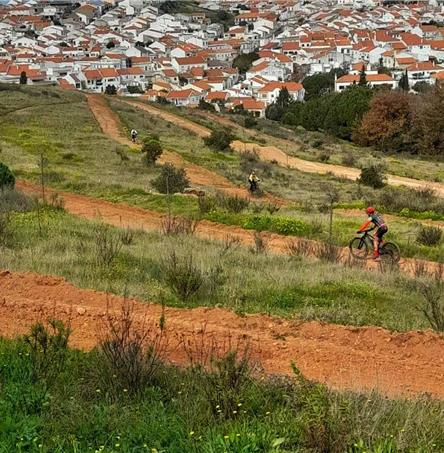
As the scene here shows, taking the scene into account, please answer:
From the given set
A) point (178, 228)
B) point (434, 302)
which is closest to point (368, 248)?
point (178, 228)

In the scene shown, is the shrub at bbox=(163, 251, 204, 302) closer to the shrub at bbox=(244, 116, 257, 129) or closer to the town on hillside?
the shrub at bbox=(244, 116, 257, 129)

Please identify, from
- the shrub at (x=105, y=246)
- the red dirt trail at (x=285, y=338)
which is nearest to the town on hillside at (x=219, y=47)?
the shrub at (x=105, y=246)

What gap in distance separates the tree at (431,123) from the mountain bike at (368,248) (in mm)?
34295

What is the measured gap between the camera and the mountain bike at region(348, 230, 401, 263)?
12.8 meters

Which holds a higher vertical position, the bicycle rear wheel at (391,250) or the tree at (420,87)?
the tree at (420,87)

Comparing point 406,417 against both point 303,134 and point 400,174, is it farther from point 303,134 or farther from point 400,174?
point 303,134

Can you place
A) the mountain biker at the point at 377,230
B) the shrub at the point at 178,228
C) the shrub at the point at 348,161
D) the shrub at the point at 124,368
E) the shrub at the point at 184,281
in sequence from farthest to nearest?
the shrub at the point at 348,161 < the shrub at the point at 178,228 < the mountain biker at the point at 377,230 < the shrub at the point at 184,281 < the shrub at the point at 124,368

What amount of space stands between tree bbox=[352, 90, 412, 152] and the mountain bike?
3552 centimetres

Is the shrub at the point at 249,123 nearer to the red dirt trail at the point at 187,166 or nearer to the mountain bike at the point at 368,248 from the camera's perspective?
the red dirt trail at the point at 187,166

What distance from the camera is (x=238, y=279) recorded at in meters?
8.99

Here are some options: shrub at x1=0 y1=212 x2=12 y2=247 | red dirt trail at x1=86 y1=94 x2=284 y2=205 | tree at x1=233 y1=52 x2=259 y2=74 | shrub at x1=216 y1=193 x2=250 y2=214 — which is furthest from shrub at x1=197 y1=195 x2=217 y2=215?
tree at x1=233 y1=52 x2=259 y2=74

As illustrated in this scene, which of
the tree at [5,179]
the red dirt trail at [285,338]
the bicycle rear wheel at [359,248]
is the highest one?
the red dirt trail at [285,338]

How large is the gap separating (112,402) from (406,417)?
1.94 metres

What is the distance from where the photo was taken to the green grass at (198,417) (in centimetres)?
401
